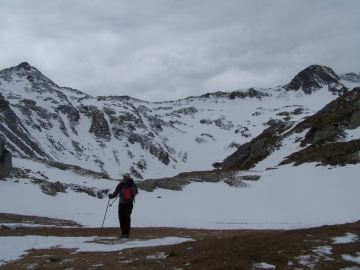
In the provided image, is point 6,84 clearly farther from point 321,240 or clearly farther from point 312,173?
point 321,240

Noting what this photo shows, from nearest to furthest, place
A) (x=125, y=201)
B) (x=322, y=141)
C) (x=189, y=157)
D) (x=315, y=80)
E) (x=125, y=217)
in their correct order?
(x=125, y=217), (x=125, y=201), (x=322, y=141), (x=189, y=157), (x=315, y=80)

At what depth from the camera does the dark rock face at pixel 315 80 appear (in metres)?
159

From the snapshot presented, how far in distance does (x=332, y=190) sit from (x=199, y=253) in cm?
2073

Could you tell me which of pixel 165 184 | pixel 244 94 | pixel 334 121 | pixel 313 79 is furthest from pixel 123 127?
pixel 313 79

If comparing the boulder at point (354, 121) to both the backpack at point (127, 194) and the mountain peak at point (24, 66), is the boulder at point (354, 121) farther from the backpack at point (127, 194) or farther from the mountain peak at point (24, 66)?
the mountain peak at point (24, 66)

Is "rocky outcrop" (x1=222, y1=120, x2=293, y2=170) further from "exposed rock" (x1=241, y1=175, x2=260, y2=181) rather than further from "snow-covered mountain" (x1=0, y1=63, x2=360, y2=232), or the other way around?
"exposed rock" (x1=241, y1=175, x2=260, y2=181)

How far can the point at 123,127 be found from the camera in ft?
329

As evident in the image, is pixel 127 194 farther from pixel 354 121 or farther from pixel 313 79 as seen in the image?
pixel 313 79

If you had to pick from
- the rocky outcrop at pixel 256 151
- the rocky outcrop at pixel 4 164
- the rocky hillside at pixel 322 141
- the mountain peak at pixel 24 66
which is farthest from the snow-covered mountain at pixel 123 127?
the rocky outcrop at pixel 4 164

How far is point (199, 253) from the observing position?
23.1ft

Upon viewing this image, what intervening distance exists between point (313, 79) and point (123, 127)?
11716 cm

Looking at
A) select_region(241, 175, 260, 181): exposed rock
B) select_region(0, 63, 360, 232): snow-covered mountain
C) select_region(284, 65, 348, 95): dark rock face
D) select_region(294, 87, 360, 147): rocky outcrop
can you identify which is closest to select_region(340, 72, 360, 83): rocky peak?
select_region(284, 65, 348, 95): dark rock face

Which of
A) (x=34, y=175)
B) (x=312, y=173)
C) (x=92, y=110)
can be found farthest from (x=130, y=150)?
(x=312, y=173)

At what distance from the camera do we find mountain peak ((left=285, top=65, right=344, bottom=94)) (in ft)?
529
